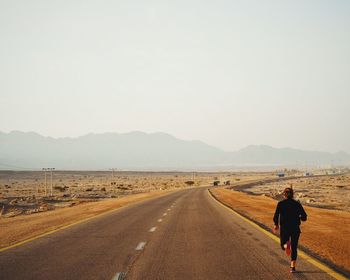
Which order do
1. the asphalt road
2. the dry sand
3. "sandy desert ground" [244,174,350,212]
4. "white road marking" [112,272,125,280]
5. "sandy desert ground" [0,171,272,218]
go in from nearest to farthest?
"white road marking" [112,272,125,280], the asphalt road, the dry sand, "sandy desert ground" [244,174,350,212], "sandy desert ground" [0,171,272,218]

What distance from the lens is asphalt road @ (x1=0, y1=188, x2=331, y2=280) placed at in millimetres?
9062

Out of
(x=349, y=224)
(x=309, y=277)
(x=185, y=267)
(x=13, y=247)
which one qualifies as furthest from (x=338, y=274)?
(x=349, y=224)

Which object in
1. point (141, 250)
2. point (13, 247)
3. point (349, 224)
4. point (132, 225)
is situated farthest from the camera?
point (132, 225)

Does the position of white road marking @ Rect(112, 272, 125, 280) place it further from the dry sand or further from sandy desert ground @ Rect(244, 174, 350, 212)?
sandy desert ground @ Rect(244, 174, 350, 212)

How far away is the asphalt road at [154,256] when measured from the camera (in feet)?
29.7

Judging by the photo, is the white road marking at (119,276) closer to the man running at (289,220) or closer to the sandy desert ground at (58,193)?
the man running at (289,220)

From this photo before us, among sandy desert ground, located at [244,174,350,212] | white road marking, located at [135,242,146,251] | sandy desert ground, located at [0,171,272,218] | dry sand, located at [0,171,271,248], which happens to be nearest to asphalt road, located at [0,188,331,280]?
white road marking, located at [135,242,146,251]

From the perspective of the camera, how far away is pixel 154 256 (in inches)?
438

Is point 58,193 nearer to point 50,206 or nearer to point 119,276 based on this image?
point 50,206

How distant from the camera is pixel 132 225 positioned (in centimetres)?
1927

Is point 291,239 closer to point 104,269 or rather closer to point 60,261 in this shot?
point 104,269

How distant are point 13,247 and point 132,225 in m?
6.55

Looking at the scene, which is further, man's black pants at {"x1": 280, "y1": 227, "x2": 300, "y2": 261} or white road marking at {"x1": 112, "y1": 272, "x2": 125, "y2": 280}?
man's black pants at {"x1": 280, "y1": 227, "x2": 300, "y2": 261}

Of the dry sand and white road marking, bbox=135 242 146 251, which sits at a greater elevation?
white road marking, bbox=135 242 146 251
